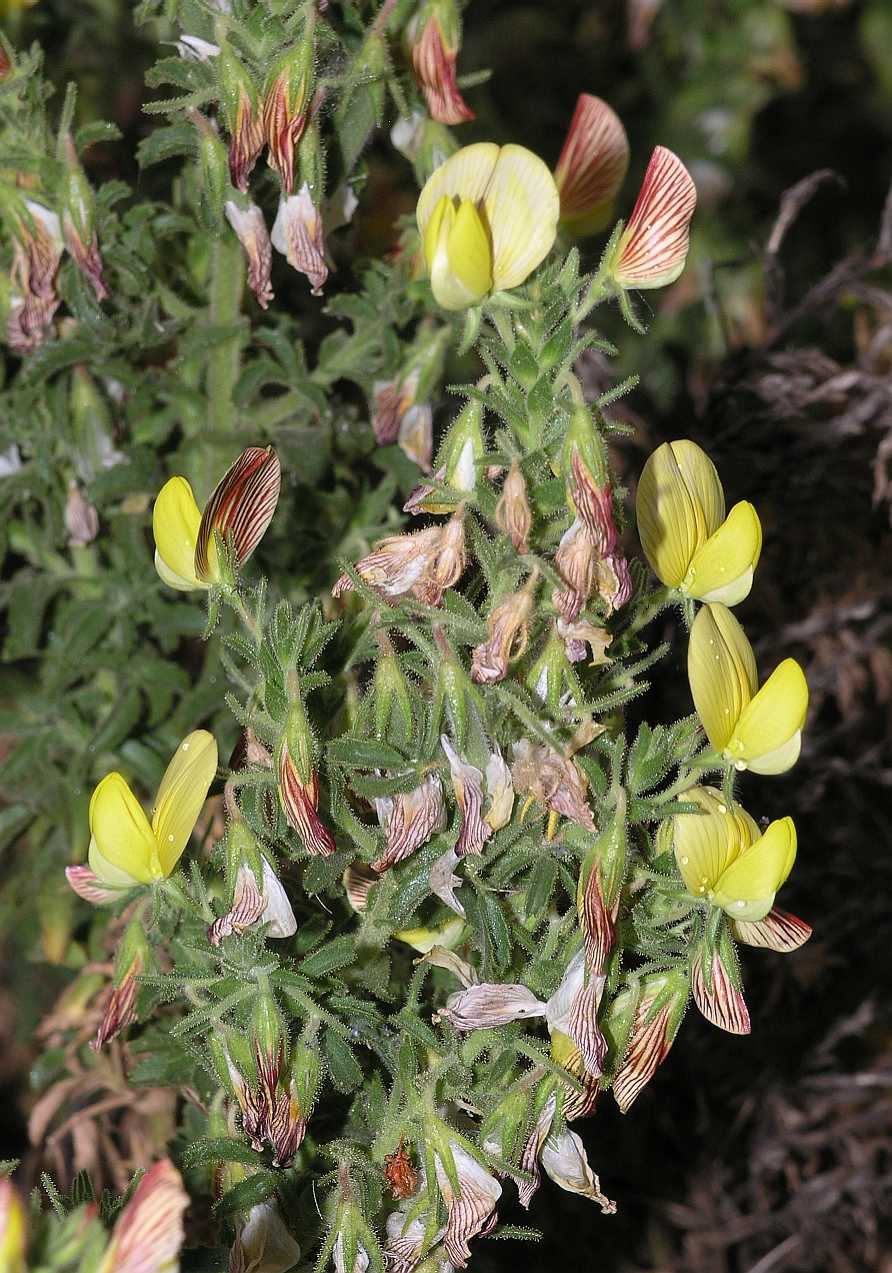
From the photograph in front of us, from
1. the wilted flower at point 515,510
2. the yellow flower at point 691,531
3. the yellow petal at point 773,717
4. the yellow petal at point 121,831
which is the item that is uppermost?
the wilted flower at point 515,510

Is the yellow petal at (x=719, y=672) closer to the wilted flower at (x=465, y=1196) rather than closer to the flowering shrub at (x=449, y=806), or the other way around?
the flowering shrub at (x=449, y=806)

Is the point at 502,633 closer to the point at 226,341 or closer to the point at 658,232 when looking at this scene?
the point at 658,232

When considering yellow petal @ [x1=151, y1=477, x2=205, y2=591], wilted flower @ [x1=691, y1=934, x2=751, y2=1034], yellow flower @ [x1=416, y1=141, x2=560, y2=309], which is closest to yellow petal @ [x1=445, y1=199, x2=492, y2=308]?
yellow flower @ [x1=416, y1=141, x2=560, y2=309]

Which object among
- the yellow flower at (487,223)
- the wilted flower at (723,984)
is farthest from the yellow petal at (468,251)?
the wilted flower at (723,984)

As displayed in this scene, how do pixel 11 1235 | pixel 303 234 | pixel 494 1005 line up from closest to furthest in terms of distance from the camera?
1. pixel 11 1235
2. pixel 494 1005
3. pixel 303 234

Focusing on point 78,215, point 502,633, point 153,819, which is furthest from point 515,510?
point 78,215

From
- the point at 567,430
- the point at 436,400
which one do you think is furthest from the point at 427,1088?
the point at 436,400
